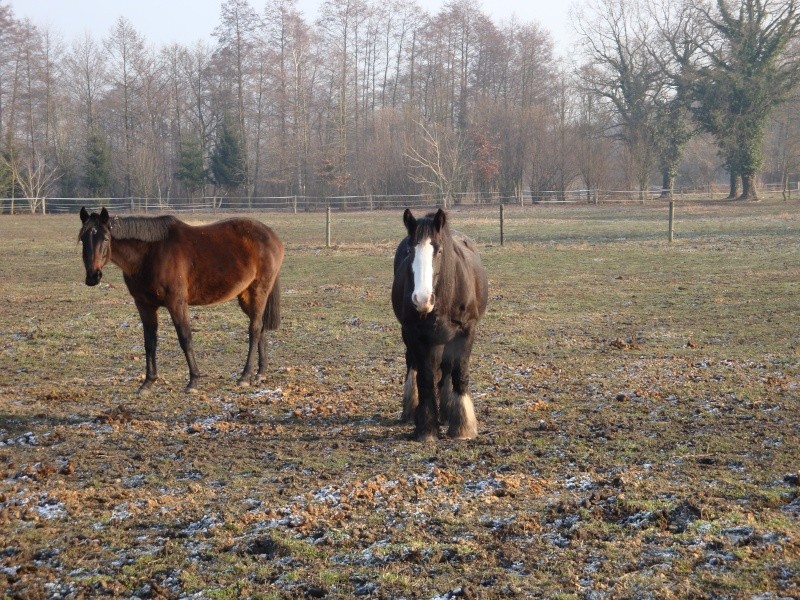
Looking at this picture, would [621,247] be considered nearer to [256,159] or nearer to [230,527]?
[230,527]

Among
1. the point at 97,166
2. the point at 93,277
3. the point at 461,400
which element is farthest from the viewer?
the point at 97,166

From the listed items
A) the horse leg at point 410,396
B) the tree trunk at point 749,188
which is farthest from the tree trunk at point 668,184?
the horse leg at point 410,396

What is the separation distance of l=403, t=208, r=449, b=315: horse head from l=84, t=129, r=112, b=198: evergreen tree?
48.7 metres

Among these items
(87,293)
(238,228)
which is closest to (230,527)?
(238,228)

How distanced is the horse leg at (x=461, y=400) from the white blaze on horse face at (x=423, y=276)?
2.46 ft

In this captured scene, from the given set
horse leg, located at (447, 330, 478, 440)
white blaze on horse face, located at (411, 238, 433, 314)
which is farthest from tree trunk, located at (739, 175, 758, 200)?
white blaze on horse face, located at (411, 238, 433, 314)

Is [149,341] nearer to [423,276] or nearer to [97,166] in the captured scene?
[423,276]

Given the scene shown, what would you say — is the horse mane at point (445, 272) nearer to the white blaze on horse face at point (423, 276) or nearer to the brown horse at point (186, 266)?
the white blaze on horse face at point (423, 276)

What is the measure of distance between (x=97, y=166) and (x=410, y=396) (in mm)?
48496

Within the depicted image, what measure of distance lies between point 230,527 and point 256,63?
5145cm

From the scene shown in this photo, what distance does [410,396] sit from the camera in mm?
6555

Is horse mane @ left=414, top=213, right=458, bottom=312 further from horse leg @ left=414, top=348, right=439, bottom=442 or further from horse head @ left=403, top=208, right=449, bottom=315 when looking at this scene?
horse leg @ left=414, top=348, right=439, bottom=442

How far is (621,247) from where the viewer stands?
2338 centimetres

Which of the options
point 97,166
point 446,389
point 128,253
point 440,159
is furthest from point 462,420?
point 97,166
